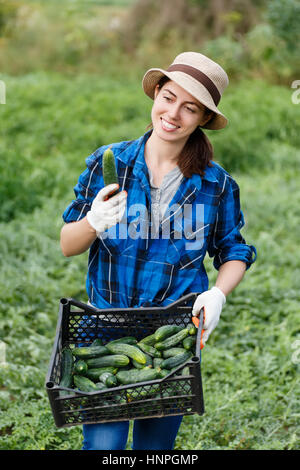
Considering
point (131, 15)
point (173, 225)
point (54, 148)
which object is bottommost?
point (173, 225)

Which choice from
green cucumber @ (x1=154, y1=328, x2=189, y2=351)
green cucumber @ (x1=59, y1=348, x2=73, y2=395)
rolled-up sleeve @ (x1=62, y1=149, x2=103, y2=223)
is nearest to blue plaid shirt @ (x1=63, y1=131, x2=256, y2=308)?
rolled-up sleeve @ (x1=62, y1=149, x2=103, y2=223)

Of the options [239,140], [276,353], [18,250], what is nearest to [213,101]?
[276,353]

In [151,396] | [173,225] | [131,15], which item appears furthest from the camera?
[131,15]

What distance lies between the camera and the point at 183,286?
252 centimetres

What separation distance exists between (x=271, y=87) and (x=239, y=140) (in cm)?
468

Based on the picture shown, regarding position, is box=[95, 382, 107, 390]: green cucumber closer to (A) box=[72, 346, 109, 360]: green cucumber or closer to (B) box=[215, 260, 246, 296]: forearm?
(A) box=[72, 346, 109, 360]: green cucumber

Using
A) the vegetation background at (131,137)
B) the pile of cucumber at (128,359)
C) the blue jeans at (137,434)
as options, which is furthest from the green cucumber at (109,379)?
the vegetation background at (131,137)

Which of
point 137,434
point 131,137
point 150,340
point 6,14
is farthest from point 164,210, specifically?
point 6,14

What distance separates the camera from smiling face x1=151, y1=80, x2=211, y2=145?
238 centimetres

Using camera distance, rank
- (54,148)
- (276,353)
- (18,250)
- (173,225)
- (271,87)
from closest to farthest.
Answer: (173,225) < (276,353) < (18,250) < (54,148) < (271,87)

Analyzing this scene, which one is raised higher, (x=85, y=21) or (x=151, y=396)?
(x=85, y=21)

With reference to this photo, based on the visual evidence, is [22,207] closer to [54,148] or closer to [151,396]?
[54,148]

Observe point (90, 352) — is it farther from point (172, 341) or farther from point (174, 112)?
→ point (174, 112)
